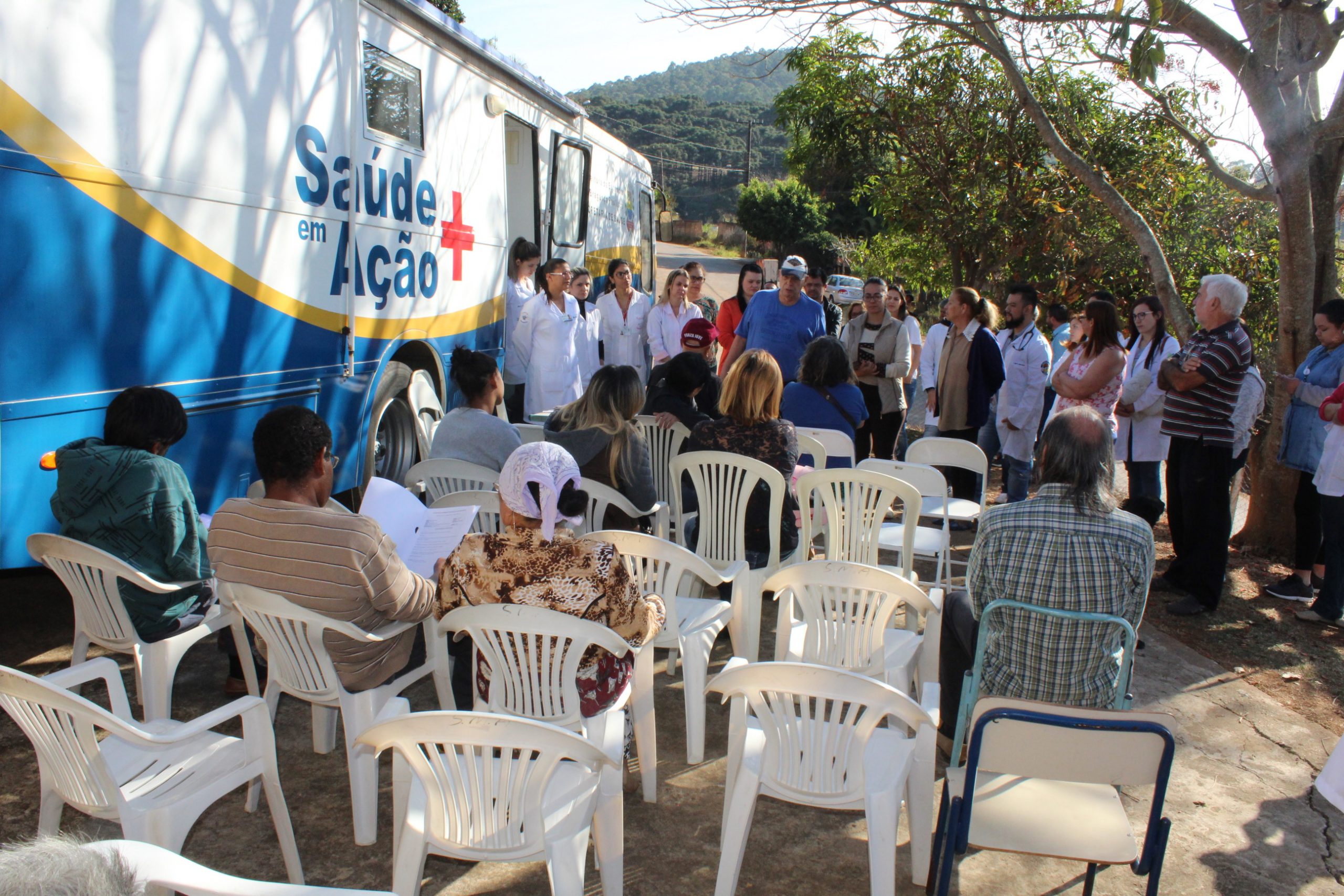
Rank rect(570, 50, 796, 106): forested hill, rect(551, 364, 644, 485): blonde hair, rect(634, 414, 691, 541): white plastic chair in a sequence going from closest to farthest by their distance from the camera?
rect(551, 364, 644, 485): blonde hair → rect(634, 414, 691, 541): white plastic chair → rect(570, 50, 796, 106): forested hill

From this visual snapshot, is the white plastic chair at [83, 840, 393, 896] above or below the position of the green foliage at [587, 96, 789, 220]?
below

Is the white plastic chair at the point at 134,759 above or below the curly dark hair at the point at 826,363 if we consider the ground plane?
below

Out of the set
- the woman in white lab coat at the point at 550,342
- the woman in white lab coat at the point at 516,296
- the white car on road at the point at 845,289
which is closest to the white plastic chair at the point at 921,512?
the woman in white lab coat at the point at 550,342

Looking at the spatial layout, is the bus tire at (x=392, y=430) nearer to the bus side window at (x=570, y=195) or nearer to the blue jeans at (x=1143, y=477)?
the bus side window at (x=570, y=195)

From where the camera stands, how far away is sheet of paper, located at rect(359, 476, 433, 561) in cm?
323

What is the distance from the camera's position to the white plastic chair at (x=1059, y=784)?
2.10m

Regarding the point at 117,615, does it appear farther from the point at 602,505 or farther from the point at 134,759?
the point at 602,505

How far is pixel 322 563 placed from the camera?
278 centimetres

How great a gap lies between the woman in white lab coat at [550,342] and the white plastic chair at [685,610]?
3483mm

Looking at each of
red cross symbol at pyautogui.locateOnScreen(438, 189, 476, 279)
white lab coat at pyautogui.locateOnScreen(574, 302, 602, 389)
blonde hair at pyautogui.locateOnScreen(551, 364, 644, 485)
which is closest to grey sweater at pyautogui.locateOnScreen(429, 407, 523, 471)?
blonde hair at pyautogui.locateOnScreen(551, 364, 644, 485)

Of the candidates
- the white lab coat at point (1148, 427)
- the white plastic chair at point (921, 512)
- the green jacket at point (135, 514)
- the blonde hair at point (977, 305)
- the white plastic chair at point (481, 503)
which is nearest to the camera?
the green jacket at point (135, 514)

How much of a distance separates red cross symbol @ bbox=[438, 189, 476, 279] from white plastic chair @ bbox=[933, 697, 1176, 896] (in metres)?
4.51

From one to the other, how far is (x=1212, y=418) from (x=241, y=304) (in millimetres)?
4747

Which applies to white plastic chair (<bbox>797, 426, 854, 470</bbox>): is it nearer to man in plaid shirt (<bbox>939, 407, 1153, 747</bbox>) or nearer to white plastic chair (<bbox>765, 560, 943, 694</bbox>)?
white plastic chair (<bbox>765, 560, 943, 694</bbox>)
